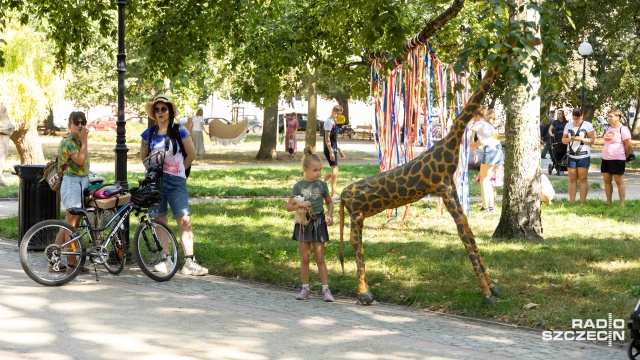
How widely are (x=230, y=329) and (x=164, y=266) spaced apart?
2.52 meters

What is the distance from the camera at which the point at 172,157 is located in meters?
10.6

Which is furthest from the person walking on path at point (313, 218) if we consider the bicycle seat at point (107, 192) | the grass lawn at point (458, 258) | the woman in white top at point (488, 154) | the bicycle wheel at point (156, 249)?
the woman in white top at point (488, 154)

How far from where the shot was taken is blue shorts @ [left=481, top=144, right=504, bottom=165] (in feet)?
53.9

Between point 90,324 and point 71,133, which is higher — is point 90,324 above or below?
below

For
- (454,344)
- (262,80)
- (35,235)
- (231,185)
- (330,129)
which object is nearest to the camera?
(454,344)

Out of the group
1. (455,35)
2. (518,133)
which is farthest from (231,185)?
(518,133)

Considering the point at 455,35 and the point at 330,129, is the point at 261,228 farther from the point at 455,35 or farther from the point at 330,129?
the point at 455,35

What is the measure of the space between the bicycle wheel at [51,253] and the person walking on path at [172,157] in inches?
41.9

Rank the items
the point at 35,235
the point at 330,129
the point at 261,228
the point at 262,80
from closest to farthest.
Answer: the point at 35,235 < the point at 261,228 < the point at 262,80 < the point at 330,129

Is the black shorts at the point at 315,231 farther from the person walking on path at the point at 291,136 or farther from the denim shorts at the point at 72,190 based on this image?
the person walking on path at the point at 291,136

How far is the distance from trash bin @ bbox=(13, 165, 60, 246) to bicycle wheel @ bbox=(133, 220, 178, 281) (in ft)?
8.35

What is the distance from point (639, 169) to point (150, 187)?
23.6 metres

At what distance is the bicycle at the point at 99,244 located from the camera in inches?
386

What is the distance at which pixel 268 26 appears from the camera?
53.6 ft
